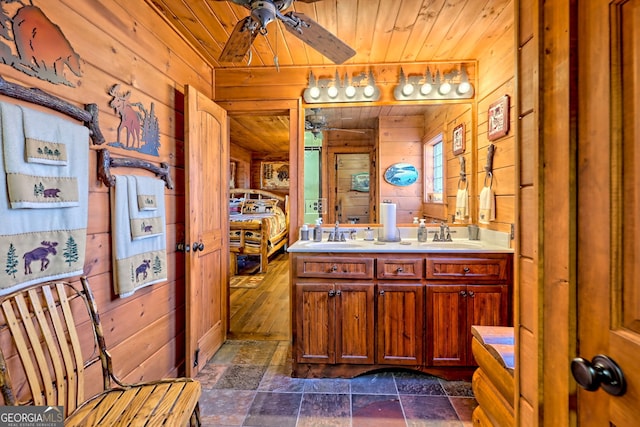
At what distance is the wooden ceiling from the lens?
1.89 metres

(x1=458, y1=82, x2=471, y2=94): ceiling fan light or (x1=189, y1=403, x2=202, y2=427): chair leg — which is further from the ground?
(x1=458, y1=82, x2=471, y2=94): ceiling fan light

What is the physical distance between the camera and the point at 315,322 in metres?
2.17

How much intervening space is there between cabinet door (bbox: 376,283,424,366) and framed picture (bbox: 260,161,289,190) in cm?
413

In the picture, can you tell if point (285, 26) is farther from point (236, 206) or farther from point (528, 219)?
point (236, 206)

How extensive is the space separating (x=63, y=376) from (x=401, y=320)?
184 cm

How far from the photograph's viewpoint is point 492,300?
2102 mm

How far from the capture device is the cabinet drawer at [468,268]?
209 centimetres

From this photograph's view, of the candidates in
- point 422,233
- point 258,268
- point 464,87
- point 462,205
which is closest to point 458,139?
point 464,87

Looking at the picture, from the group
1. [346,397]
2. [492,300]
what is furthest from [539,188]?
[346,397]

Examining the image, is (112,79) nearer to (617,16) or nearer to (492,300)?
(617,16)

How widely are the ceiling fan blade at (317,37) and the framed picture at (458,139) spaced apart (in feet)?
4.38

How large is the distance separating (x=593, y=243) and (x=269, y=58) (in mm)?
2585

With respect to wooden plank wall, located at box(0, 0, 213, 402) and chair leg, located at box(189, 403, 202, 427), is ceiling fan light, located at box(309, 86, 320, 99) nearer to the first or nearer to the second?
wooden plank wall, located at box(0, 0, 213, 402)

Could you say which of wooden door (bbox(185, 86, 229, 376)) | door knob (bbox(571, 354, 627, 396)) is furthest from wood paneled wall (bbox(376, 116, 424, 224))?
door knob (bbox(571, 354, 627, 396))
